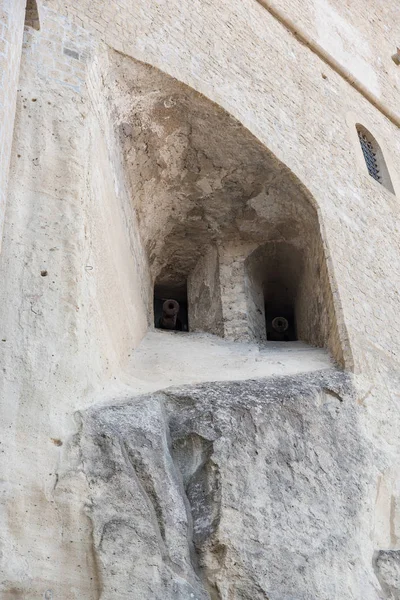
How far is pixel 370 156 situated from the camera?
865 cm

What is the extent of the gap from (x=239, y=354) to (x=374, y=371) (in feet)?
3.59

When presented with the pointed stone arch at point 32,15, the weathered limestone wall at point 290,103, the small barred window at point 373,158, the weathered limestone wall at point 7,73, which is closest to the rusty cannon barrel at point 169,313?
the weathered limestone wall at point 290,103

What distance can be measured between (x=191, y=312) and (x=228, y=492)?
10.9ft

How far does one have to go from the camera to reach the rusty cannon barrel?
8.04 meters

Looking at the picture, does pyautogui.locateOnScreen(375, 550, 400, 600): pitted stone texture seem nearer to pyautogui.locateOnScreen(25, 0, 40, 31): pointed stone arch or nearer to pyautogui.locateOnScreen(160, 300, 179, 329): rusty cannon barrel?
pyautogui.locateOnScreen(160, 300, 179, 329): rusty cannon barrel

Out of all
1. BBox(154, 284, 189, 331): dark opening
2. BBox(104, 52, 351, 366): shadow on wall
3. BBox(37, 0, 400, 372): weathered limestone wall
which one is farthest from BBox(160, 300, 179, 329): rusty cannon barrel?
BBox(37, 0, 400, 372): weathered limestone wall

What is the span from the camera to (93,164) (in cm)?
531

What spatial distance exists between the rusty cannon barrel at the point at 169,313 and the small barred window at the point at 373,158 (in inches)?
98.6

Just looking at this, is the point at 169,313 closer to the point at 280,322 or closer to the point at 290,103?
the point at 280,322

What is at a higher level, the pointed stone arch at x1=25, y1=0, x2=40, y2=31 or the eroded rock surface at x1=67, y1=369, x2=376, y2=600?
the pointed stone arch at x1=25, y1=0, x2=40, y2=31

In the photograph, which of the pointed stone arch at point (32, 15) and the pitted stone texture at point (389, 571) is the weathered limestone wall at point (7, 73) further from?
the pitted stone texture at point (389, 571)

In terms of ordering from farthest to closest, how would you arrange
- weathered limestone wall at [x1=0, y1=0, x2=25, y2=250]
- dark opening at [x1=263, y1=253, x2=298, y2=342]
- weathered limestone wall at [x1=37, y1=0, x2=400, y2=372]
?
1. dark opening at [x1=263, y1=253, x2=298, y2=342]
2. weathered limestone wall at [x1=37, y1=0, x2=400, y2=372]
3. weathered limestone wall at [x1=0, y1=0, x2=25, y2=250]

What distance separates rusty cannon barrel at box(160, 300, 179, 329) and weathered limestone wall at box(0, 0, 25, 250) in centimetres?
343

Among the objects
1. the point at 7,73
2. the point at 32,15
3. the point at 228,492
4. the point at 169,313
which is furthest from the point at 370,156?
the point at 228,492
